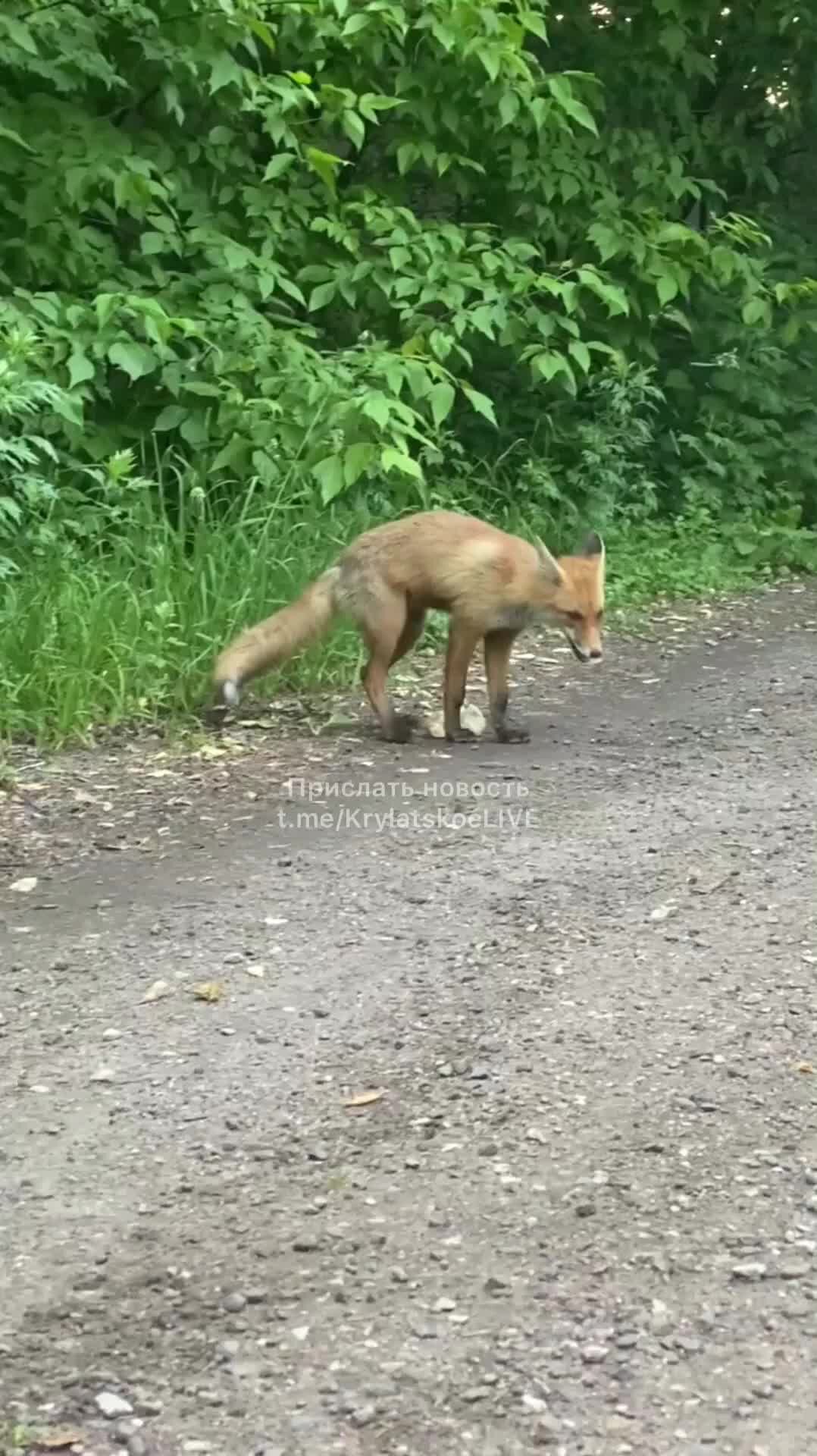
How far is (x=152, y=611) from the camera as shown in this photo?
20.0 ft

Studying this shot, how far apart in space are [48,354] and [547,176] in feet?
12.1

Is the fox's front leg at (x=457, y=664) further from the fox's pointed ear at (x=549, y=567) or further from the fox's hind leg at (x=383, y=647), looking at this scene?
the fox's pointed ear at (x=549, y=567)

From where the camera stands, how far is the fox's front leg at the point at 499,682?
5895 mm

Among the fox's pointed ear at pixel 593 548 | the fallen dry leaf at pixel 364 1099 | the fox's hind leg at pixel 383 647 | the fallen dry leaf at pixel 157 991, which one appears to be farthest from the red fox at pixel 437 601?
the fallen dry leaf at pixel 364 1099

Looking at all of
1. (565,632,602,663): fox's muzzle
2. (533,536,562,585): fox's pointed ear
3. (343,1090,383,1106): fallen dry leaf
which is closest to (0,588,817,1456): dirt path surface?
(343,1090,383,1106): fallen dry leaf

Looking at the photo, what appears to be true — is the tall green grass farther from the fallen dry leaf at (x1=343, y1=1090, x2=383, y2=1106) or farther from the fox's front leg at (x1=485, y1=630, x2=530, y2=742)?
the fallen dry leaf at (x1=343, y1=1090, x2=383, y2=1106)

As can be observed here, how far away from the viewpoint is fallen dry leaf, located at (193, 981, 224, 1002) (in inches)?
142

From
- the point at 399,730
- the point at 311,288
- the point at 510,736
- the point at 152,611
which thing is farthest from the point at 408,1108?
the point at 311,288

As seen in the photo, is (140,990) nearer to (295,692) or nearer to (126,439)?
(295,692)

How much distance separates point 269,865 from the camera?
4520mm

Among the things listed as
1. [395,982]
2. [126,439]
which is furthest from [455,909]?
[126,439]

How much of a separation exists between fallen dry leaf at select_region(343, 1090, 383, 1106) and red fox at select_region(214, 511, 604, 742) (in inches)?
107

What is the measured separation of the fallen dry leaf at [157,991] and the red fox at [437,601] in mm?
2103

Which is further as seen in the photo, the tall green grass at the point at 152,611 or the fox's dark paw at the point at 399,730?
the fox's dark paw at the point at 399,730
